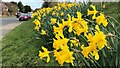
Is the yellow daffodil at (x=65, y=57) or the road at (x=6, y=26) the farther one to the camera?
the road at (x=6, y=26)

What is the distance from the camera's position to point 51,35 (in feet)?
18.9

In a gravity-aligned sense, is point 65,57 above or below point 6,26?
above

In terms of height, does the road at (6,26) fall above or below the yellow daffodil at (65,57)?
below

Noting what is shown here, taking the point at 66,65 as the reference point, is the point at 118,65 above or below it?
above

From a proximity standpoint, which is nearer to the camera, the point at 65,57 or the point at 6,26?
the point at 65,57

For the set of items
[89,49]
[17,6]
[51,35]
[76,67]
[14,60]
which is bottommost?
[17,6]

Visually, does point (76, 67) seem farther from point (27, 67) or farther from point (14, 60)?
point (14, 60)

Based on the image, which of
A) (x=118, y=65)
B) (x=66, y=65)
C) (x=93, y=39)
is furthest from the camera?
(x=66, y=65)

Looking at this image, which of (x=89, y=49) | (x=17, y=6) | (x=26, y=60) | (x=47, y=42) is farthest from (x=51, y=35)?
(x=17, y=6)

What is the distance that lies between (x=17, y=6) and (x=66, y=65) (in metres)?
53.8

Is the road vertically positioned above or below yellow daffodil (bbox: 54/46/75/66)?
below

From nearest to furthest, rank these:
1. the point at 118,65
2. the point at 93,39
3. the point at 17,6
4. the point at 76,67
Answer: the point at 93,39
the point at 118,65
the point at 76,67
the point at 17,6

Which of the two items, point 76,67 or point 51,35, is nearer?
point 76,67

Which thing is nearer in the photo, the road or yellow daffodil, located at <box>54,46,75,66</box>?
yellow daffodil, located at <box>54,46,75,66</box>
